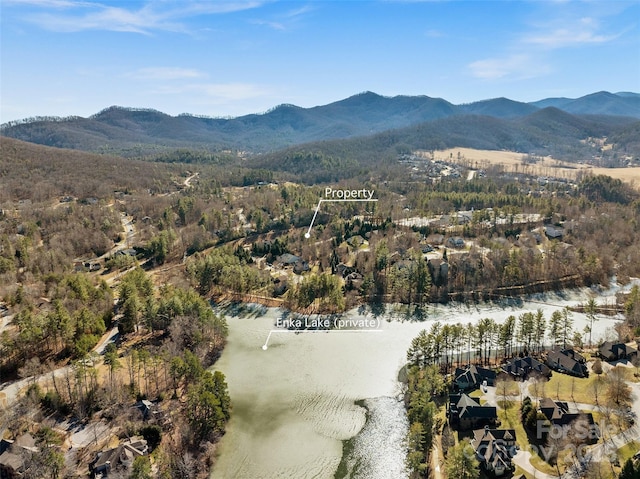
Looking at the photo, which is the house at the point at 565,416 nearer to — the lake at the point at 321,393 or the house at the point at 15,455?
the lake at the point at 321,393

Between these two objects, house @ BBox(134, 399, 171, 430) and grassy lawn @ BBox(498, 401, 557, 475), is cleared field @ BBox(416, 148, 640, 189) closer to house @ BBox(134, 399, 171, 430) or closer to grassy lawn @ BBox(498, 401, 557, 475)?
grassy lawn @ BBox(498, 401, 557, 475)

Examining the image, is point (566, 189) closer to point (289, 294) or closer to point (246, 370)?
point (289, 294)

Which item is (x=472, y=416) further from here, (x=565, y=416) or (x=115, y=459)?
(x=115, y=459)

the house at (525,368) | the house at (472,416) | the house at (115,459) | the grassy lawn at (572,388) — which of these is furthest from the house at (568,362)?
the house at (115,459)

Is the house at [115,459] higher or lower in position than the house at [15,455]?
lower

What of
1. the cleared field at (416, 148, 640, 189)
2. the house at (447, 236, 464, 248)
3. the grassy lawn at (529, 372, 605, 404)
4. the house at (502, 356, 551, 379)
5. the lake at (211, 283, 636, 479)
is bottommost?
the lake at (211, 283, 636, 479)

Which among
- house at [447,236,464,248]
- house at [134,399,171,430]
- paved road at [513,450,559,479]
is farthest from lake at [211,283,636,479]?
house at [447,236,464,248]
